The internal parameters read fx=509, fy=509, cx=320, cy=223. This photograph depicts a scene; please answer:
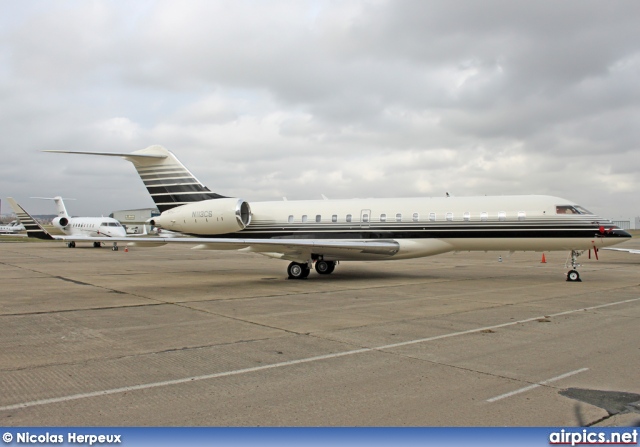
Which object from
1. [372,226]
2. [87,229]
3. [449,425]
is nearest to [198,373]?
[449,425]

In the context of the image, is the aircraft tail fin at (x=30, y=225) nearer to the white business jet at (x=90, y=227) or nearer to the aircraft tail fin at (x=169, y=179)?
the white business jet at (x=90, y=227)

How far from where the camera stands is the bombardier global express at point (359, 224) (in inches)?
640

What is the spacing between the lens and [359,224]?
59.6ft

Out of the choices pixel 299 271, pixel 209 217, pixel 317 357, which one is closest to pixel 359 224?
pixel 299 271

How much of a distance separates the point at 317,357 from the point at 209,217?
40.5 feet

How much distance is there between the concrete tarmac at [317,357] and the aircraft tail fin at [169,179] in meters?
6.34

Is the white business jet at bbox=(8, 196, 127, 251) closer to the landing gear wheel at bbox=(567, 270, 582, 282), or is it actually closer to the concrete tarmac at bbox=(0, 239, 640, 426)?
the concrete tarmac at bbox=(0, 239, 640, 426)

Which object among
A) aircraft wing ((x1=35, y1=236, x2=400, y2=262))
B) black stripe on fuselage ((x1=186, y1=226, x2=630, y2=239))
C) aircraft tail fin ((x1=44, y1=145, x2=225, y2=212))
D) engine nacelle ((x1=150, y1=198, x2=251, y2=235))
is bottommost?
aircraft wing ((x1=35, y1=236, x2=400, y2=262))

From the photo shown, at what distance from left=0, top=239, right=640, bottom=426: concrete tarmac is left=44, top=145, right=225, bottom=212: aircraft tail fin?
6343mm

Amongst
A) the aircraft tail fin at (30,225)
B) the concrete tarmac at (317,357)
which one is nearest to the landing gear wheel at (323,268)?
the concrete tarmac at (317,357)

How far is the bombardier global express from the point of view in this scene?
1625 centimetres

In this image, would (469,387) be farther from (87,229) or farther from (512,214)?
(87,229)

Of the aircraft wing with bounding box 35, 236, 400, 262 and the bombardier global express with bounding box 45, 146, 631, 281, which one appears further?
the bombardier global express with bounding box 45, 146, 631, 281

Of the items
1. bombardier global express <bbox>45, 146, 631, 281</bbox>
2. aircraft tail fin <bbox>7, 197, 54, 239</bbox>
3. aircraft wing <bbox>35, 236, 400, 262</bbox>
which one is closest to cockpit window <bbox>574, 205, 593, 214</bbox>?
bombardier global express <bbox>45, 146, 631, 281</bbox>
